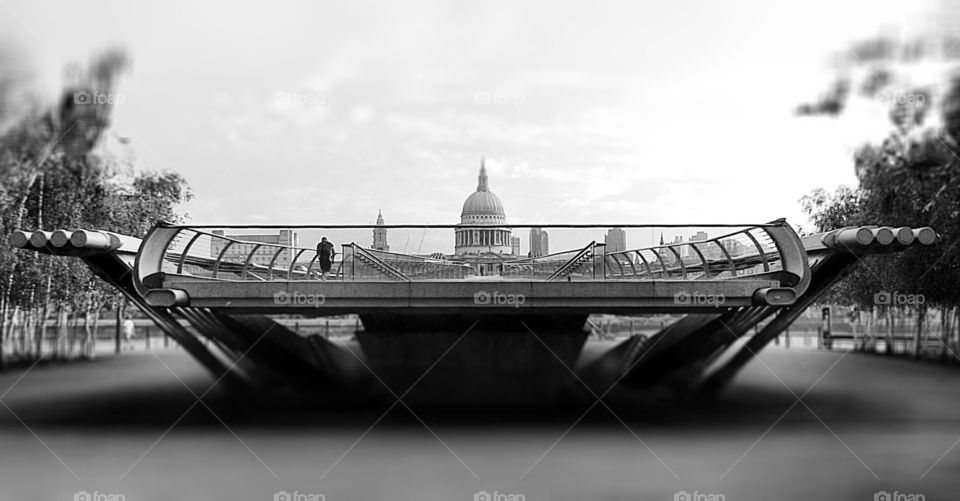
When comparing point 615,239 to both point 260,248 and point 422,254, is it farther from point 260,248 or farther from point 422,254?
point 260,248

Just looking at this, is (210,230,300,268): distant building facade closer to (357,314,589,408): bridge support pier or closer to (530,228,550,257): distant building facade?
(357,314,589,408): bridge support pier

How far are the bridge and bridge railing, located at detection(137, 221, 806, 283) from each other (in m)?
0.03

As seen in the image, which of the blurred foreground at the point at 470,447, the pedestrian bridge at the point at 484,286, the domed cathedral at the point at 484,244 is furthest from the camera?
the domed cathedral at the point at 484,244

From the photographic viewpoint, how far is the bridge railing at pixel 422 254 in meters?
11.9

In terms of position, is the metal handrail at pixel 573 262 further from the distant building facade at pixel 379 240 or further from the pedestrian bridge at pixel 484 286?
the distant building facade at pixel 379 240

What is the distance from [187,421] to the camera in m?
13.8

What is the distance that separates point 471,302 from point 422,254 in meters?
3.11

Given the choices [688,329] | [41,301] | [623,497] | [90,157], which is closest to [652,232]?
[688,329]

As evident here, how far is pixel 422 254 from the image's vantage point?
47.2 feet

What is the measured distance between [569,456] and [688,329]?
3433 mm

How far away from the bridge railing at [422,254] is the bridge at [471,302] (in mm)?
30

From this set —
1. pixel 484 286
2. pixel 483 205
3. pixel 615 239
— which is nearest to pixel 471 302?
pixel 484 286

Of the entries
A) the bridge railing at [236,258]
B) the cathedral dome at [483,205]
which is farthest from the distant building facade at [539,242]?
the cathedral dome at [483,205]

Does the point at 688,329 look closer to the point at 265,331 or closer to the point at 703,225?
the point at 703,225
